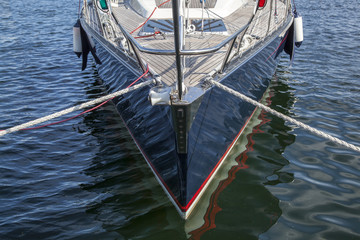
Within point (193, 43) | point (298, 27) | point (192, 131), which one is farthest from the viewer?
point (298, 27)

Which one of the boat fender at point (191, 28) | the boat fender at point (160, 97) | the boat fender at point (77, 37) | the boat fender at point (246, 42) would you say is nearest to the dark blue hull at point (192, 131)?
the boat fender at point (246, 42)

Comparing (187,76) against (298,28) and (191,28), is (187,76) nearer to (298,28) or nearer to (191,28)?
(191,28)

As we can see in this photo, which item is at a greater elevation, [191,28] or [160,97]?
[191,28]

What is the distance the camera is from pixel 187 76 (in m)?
4.38

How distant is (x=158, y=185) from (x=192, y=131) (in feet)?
3.07

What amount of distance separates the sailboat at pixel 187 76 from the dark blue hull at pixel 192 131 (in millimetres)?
11

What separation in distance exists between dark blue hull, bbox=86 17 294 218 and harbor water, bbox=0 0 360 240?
0.80ft

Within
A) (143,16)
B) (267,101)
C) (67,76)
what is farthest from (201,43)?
(67,76)

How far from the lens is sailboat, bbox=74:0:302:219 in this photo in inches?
132

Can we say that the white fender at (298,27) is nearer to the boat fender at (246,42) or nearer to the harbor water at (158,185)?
the harbor water at (158,185)

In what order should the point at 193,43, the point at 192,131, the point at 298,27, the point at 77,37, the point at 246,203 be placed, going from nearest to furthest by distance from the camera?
the point at 192,131
the point at 246,203
the point at 193,43
the point at 77,37
the point at 298,27

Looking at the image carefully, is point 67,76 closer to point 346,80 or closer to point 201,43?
point 201,43

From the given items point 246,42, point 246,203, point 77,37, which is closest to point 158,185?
point 246,203

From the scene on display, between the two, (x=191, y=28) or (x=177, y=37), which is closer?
(x=177, y=37)
